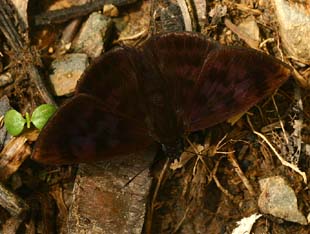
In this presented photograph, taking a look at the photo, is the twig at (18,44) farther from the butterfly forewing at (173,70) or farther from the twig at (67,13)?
the butterfly forewing at (173,70)

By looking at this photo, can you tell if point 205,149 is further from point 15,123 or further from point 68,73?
point 15,123

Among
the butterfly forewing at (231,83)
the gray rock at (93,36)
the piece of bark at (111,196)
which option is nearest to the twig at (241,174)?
the butterfly forewing at (231,83)

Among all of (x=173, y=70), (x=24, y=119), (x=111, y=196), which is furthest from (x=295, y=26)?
(x=24, y=119)

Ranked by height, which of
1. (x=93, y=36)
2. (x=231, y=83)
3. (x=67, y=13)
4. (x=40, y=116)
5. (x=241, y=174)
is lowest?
(x=241, y=174)

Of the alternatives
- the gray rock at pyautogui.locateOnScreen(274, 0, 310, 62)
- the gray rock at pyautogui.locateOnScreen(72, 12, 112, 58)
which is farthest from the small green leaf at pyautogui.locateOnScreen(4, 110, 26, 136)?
the gray rock at pyautogui.locateOnScreen(274, 0, 310, 62)

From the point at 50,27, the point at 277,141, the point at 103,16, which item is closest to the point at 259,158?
the point at 277,141

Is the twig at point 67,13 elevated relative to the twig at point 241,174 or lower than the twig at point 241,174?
elevated

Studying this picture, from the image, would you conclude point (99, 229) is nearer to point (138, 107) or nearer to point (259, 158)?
point (138, 107)

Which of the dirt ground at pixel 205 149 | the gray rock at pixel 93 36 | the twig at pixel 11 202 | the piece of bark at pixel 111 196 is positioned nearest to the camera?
the twig at pixel 11 202
